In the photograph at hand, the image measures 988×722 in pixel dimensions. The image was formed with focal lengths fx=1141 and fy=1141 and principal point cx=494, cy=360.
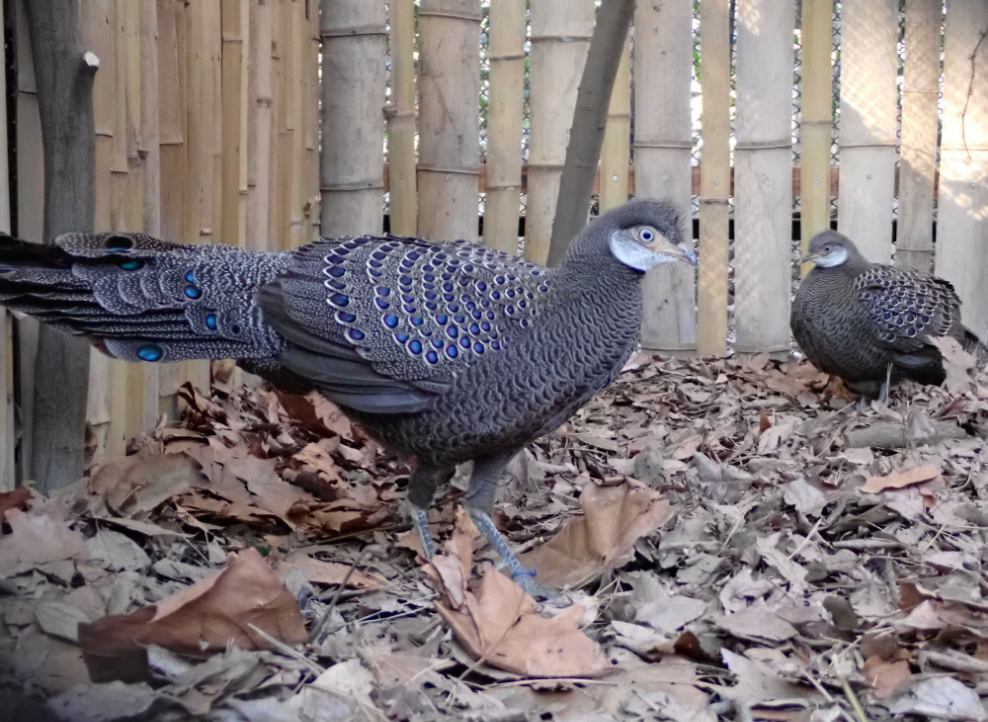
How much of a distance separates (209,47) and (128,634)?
2296 millimetres

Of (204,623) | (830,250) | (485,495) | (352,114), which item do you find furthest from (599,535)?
(352,114)

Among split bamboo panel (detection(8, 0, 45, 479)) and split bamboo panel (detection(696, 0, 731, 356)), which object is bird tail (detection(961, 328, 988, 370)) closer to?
split bamboo panel (detection(696, 0, 731, 356))

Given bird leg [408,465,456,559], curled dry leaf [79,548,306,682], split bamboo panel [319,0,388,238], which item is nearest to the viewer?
curled dry leaf [79,548,306,682]

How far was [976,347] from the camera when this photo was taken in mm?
4992

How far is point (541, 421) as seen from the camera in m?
2.77

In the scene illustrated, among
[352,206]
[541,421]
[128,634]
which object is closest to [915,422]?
[541,421]

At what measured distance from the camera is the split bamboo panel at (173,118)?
3447 mm

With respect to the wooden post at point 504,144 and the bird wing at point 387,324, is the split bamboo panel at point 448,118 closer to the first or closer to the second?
the wooden post at point 504,144

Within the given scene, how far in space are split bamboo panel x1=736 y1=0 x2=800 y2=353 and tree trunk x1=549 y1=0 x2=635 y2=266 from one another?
139 cm

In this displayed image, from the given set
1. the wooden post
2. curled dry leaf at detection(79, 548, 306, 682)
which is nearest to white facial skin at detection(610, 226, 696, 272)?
curled dry leaf at detection(79, 548, 306, 682)

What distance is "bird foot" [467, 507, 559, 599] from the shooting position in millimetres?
2693

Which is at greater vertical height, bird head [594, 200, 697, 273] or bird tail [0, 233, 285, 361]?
bird head [594, 200, 697, 273]

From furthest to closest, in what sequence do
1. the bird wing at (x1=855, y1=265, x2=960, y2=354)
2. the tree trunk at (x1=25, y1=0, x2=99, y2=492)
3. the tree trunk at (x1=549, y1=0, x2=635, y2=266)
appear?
the bird wing at (x1=855, y1=265, x2=960, y2=354) < the tree trunk at (x1=549, y1=0, x2=635, y2=266) < the tree trunk at (x1=25, y1=0, x2=99, y2=492)

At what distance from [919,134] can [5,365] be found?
413 cm
